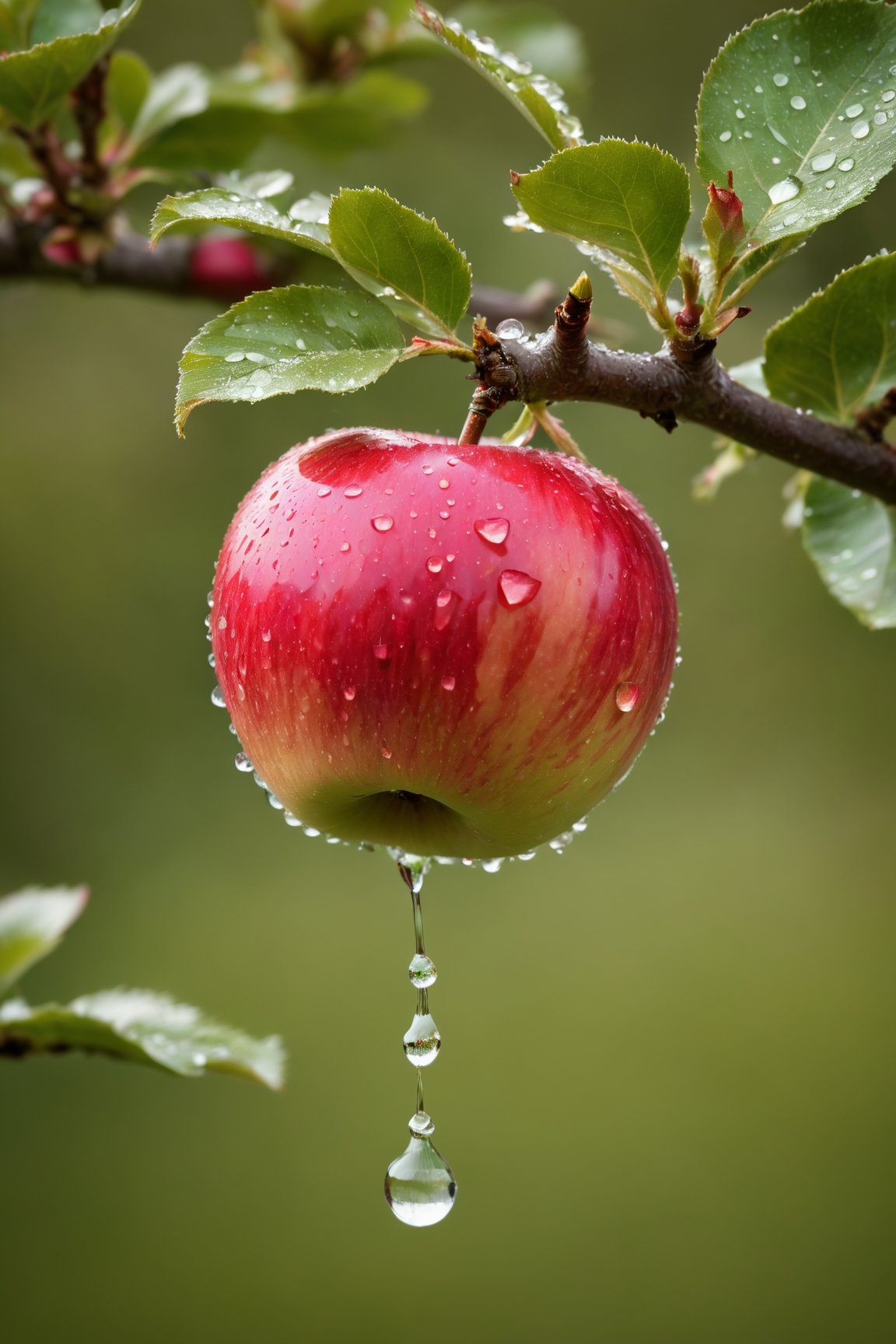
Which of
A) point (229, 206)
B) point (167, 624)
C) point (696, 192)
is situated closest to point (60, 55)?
point (229, 206)

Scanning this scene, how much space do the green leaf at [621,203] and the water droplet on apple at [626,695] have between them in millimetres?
178

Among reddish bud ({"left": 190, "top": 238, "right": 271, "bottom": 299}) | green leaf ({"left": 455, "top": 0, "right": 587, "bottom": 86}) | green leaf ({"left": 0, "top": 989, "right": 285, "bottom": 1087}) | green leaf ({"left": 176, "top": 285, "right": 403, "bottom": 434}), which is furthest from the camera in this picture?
green leaf ({"left": 455, "top": 0, "right": 587, "bottom": 86})

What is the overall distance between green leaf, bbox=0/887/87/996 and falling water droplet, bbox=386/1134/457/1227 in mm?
315

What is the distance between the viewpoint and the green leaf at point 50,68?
0.80 meters

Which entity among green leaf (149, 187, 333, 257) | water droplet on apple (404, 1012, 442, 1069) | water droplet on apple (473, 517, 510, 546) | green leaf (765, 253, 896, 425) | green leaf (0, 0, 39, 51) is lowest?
water droplet on apple (404, 1012, 442, 1069)

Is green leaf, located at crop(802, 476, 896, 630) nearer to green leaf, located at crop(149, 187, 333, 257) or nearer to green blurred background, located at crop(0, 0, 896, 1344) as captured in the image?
green leaf, located at crop(149, 187, 333, 257)

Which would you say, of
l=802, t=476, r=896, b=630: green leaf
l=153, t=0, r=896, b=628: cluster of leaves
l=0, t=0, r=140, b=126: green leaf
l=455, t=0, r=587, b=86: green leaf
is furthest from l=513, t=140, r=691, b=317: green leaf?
l=455, t=0, r=587, b=86: green leaf

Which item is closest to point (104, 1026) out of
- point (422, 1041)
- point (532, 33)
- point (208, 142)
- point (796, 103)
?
point (422, 1041)

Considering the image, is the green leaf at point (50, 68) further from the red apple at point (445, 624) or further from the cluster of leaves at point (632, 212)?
the red apple at point (445, 624)

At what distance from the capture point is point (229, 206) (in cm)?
54

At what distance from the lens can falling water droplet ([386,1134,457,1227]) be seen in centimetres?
66

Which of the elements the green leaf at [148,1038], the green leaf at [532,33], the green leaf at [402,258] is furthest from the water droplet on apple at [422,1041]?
the green leaf at [532,33]

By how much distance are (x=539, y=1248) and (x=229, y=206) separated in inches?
96.1

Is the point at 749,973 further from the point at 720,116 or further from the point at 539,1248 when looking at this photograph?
the point at 720,116
